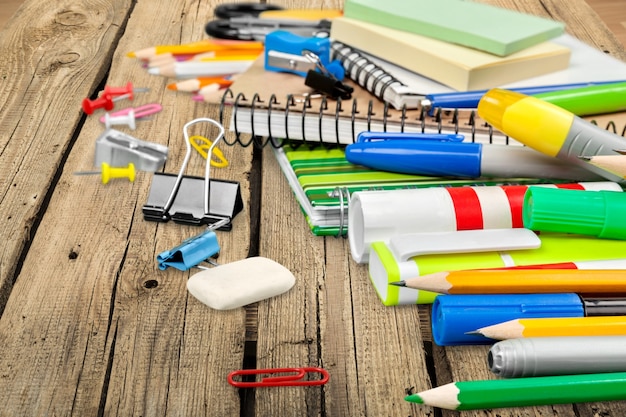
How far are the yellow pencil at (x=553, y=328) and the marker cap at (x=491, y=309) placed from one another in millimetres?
25

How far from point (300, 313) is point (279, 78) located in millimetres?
534

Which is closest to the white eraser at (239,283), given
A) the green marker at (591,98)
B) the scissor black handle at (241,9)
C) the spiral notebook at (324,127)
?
the spiral notebook at (324,127)

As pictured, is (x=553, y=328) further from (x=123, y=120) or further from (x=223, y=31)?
(x=223, y=31)

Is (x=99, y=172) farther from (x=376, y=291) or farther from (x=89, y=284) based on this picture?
(x=376, y=291)

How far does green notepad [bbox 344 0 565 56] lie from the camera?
1.26 meters

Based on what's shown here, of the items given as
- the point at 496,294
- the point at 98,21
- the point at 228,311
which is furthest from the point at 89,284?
the point at 98,21

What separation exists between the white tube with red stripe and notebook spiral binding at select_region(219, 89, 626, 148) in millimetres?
208

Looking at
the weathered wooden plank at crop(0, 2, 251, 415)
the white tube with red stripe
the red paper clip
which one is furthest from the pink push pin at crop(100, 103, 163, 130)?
the red paper clip

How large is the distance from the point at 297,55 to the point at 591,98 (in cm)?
44

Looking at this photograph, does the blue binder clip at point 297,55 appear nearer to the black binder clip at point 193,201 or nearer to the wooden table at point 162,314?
the wooden table at point 162,314

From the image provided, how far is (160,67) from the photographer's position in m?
1.43

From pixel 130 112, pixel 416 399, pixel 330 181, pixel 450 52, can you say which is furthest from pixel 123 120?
pixel 416 399

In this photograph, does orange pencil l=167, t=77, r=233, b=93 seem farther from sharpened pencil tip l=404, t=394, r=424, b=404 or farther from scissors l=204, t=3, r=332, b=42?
sharpened pencil tip l=404, t=394, r=424, b=404

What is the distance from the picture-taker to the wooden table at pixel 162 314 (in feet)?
2.44
